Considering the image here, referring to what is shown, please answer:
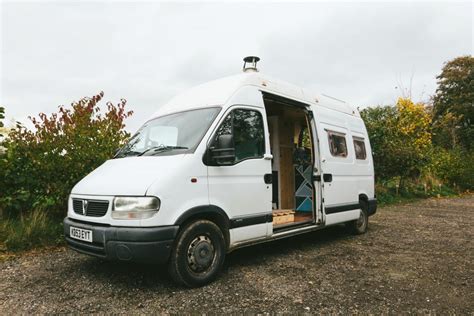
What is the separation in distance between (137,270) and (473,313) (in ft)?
12.2

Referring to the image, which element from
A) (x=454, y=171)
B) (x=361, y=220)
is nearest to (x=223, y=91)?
(x=361, y=220)

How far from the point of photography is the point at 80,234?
12.6 ft

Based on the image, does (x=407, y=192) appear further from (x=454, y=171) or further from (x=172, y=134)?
(x=172, y=134)

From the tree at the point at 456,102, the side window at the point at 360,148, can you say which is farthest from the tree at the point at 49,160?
the tree at the point at 456,102

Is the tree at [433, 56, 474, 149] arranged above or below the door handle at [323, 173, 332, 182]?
above

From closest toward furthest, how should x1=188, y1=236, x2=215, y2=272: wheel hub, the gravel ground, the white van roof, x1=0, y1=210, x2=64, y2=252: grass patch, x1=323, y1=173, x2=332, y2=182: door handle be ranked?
the gravel ground
x1=188, y1=236, x2=215, y2=272: wheel hub
the white van roof
x1=0, y1=210, x2=64, y2=252: grass patch
x1=323, y1=173, x2=332, y2=182: door handle

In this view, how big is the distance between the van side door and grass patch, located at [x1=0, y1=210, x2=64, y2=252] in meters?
3.41

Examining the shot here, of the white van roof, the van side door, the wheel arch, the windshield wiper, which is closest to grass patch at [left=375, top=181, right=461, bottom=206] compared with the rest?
the white van roof

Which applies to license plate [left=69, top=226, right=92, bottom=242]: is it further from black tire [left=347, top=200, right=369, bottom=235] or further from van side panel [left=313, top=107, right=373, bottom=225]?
black tire [left=347, top=200, right=369, bottom=235]

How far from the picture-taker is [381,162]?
12.2m

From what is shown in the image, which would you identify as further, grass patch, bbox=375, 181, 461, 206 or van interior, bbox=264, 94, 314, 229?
grass patch, bbox=375, 181, 461, 206

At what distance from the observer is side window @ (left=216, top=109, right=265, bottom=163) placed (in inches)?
172

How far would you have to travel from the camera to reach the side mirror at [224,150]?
397cm

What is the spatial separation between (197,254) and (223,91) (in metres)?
2.15
